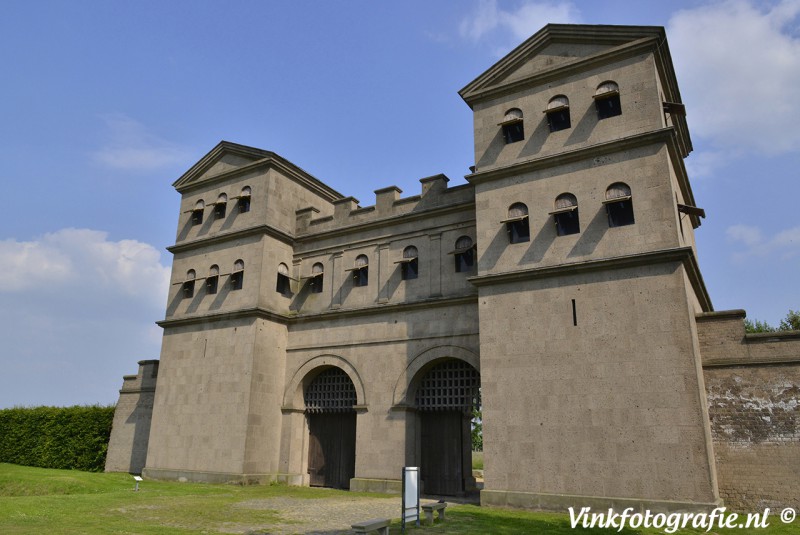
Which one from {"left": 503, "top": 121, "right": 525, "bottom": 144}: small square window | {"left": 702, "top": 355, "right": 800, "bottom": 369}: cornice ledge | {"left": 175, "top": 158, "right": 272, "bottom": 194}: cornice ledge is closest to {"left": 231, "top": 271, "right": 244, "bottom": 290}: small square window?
{"left": 175, "top": 158, "right": 272, "bottom": 194}: cornice ledge

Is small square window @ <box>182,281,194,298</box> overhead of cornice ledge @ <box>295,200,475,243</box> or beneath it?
beneath

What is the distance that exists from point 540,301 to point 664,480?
20.1 ft

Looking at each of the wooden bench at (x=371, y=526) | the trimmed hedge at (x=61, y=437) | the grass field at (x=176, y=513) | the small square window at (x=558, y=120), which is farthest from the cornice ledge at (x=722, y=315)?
the trimmed hedge at (x=61, y=437)

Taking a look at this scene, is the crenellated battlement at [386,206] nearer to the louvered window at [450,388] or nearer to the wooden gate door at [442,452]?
the louvered window at [450,388]

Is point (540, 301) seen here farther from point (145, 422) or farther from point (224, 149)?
point (145, 422)

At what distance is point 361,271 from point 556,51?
11498 millimetres

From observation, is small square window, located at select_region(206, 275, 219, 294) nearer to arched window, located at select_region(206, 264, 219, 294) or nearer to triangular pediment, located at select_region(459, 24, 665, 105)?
arched window, located at select_region(206, 264, 219, 294)

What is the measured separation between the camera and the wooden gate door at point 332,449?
23547mm

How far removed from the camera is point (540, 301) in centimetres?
1827

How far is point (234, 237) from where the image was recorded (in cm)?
2617

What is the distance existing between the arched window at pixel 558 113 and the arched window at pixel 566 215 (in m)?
2.59

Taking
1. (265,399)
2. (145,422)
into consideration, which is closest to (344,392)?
(265,399)

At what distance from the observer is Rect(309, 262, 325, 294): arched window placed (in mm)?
25438

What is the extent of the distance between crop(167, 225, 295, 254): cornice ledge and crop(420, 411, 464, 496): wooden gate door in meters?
10.2
